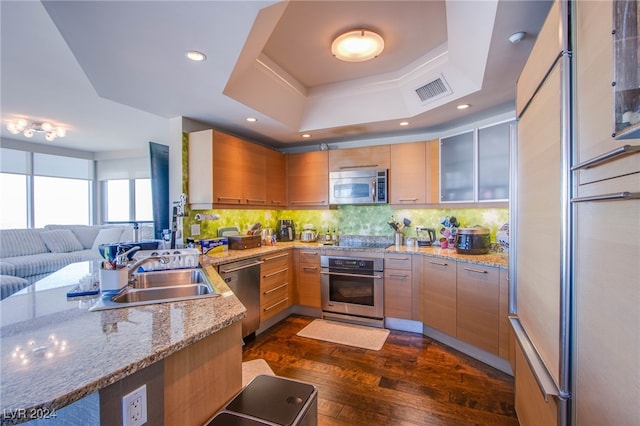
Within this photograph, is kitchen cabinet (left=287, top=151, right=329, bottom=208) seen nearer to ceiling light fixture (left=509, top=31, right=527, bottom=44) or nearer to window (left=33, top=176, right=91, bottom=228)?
ceiling light fixture (left=509, top=31, right=527, bottom=44)

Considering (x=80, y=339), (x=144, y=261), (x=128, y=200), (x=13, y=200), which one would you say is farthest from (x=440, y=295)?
(x=13, y=200)

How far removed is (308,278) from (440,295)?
1.57 metres

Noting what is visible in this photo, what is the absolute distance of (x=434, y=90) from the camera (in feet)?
8.70

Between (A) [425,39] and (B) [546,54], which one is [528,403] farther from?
(A) [425,39]

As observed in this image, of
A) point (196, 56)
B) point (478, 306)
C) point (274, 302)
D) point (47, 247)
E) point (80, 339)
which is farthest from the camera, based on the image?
point (47, 247)

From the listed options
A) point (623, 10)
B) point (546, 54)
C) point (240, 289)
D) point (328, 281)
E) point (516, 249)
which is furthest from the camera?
point (328, 281)

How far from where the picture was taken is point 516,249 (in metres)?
1.83

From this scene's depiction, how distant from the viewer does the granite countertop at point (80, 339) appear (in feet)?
2.31

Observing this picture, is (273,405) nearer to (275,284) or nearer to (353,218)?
(275,284)

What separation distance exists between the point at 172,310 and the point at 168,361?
34 cm

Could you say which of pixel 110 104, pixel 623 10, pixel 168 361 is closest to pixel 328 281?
pixel 168 361

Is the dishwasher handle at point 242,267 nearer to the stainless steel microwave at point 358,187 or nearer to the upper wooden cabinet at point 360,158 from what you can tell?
the stainless steel microwave at point 358,187

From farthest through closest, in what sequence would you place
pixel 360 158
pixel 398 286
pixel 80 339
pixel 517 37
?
pixel 360 158
pixel 398 286
pixel 517 37
pixel 80 339

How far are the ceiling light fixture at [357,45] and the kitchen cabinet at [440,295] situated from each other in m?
2.05
